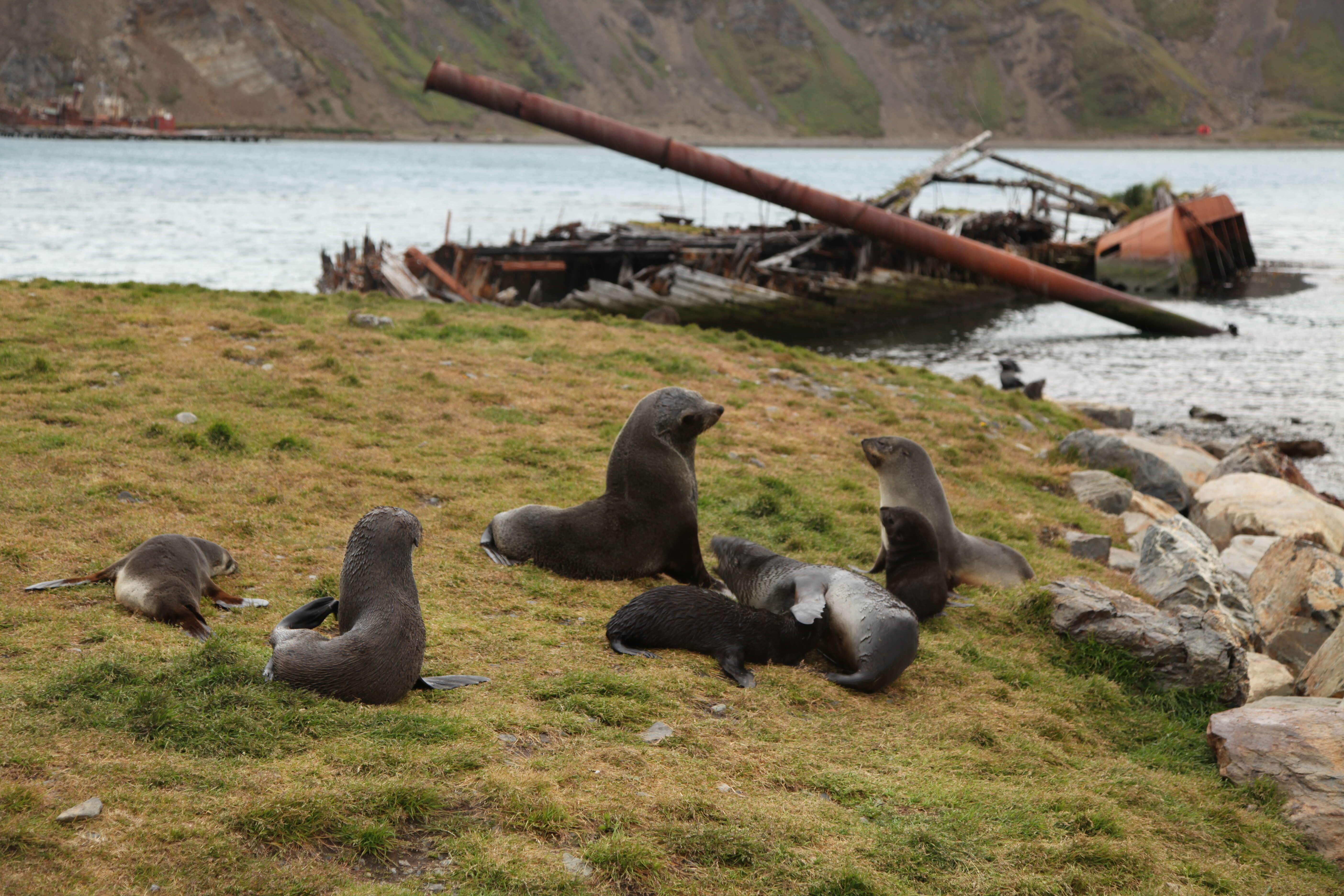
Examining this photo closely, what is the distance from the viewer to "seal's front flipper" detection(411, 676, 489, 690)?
5.13m

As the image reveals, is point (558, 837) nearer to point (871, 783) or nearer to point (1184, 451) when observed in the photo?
point (871, 783)

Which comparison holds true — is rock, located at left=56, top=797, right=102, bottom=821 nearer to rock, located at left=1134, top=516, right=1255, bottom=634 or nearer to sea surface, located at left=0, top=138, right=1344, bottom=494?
rock, located at left=1134, top=516, right=1255, bottom=634

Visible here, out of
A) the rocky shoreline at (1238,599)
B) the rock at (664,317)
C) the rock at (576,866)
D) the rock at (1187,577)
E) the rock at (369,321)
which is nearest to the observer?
the rock at (576,866)

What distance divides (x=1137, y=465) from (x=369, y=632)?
11080 mm

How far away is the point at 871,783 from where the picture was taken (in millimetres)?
4855

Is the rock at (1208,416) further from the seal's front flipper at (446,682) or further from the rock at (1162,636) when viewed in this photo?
the seal's front flipper at (446,682)

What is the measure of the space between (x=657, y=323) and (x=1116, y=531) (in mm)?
9760

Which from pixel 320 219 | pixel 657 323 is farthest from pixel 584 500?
pixel 320 219

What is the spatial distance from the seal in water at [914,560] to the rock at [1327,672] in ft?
8.32

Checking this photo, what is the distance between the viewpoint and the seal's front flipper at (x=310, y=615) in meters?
5.28

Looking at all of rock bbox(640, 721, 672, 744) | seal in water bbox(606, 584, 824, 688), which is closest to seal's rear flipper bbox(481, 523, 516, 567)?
seal in water bbox(606, 584, 824, 688)

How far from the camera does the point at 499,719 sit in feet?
16.0

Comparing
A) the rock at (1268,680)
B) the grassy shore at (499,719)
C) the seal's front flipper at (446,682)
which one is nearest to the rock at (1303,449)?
the grassy shore at (499,719)

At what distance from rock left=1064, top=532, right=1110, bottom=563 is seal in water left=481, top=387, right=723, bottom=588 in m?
4.25
